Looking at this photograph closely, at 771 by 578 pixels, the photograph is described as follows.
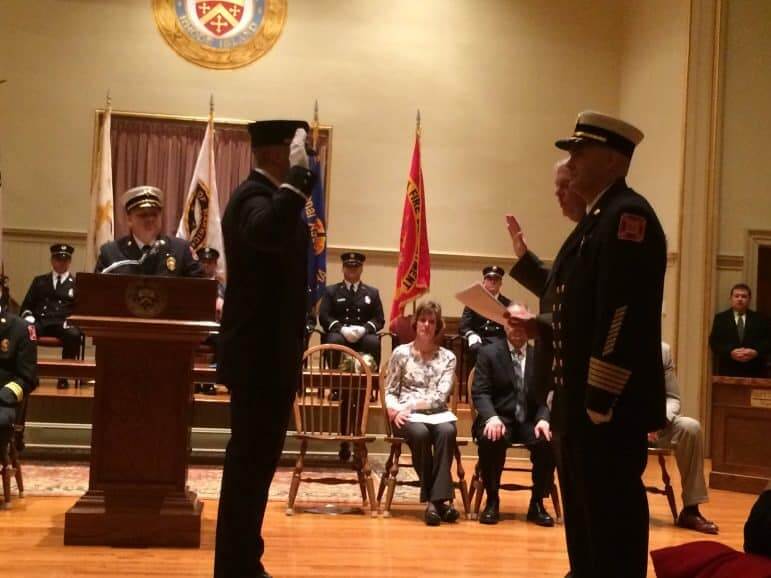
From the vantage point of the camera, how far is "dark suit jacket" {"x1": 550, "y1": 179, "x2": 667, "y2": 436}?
97.7 inches

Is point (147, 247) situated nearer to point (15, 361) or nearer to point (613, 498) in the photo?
point (15, 361)

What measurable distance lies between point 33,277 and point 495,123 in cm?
521

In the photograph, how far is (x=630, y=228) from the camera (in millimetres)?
2535

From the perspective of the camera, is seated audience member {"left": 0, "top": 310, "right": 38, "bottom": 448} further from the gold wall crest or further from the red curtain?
the gold wall crest

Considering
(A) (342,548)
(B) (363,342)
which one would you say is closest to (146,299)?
(A) (342,548)

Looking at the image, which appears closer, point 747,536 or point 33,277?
point 747,536

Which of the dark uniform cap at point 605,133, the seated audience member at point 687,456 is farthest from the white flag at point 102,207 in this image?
the dark uniform cap at point 605,133

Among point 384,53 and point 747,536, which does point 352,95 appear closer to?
point 384,53

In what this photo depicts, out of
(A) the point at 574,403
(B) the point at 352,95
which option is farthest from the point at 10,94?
(A) the point at 574,403

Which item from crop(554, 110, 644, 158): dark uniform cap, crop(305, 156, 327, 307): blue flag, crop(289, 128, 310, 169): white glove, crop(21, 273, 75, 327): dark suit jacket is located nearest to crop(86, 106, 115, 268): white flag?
crop(21, 273, 75, 327): dark suit jacket

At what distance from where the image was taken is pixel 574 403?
103 inches

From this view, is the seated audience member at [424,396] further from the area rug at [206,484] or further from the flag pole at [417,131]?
the flag pole at [417,131]

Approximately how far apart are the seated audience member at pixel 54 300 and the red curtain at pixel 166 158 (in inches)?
37.7

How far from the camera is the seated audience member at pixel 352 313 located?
348 inches
